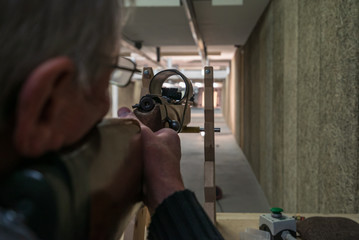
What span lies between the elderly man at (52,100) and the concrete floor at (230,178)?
9.90ft

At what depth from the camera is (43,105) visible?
31 centimetres

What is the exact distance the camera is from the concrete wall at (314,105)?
1193mm

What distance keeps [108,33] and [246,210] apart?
318 centimetres

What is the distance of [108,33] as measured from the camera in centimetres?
36

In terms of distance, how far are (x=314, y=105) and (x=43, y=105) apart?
1560mm

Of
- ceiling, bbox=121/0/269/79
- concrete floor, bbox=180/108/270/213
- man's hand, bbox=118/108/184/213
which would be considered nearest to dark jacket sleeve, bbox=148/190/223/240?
man's hand, bbox=118/108/184/213

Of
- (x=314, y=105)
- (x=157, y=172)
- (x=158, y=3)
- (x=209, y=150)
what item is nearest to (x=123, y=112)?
(x=157, y=172)

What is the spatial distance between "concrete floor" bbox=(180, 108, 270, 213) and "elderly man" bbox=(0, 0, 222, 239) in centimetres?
302

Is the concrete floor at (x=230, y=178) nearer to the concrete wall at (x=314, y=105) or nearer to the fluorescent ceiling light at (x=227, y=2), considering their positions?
the concrete wall at (x=314, y=105)

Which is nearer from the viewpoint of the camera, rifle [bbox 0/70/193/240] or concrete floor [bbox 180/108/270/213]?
rifle [bbox 0/70/193/240]

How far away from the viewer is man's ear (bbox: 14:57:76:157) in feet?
0.99

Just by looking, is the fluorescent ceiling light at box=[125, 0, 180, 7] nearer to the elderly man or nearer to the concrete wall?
→ the concrete wall

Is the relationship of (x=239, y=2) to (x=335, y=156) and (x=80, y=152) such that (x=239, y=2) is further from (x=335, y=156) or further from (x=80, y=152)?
(x=80, y=152)

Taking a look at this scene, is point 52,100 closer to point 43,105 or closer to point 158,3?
point 43,105
